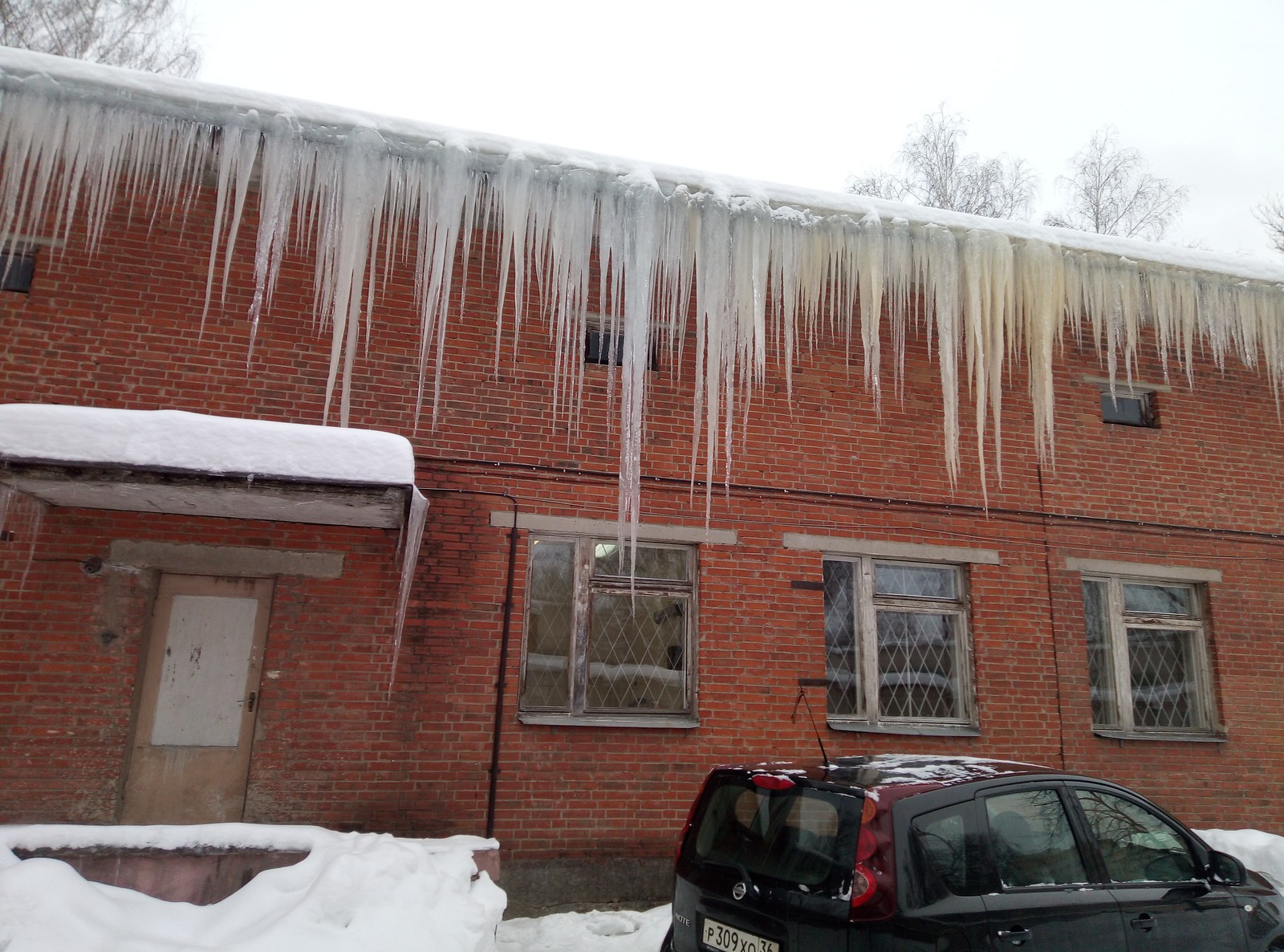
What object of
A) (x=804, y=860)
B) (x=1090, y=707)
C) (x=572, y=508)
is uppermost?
(x=572, y=508)

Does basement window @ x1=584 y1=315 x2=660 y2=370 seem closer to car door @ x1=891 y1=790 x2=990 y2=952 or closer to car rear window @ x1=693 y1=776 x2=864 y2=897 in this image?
car rear window @ x1=693 y1=776 x2=864 y2=897

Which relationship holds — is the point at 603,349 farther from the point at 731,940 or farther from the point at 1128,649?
the point at 1128,649

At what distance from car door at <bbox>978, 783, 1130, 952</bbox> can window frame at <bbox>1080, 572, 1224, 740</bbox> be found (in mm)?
3862

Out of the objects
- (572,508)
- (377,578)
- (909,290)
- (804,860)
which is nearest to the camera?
(804,860)

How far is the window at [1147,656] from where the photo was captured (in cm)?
695

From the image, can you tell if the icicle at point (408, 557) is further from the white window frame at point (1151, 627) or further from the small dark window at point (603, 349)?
the white window frame at point (1151, 627)

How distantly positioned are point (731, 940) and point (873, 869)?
0.66 meters

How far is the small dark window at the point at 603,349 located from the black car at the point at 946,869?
3.63 meters

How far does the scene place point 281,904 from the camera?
374cm

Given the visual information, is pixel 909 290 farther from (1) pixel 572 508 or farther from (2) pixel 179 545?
(2) pixel 179 545

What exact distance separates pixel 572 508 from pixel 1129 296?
5124 mm

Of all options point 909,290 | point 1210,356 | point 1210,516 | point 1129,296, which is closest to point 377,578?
point 909,290

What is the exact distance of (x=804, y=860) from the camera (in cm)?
308

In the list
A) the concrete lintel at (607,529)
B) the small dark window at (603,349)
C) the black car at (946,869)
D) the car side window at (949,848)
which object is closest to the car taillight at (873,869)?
the black car at (946,869)
